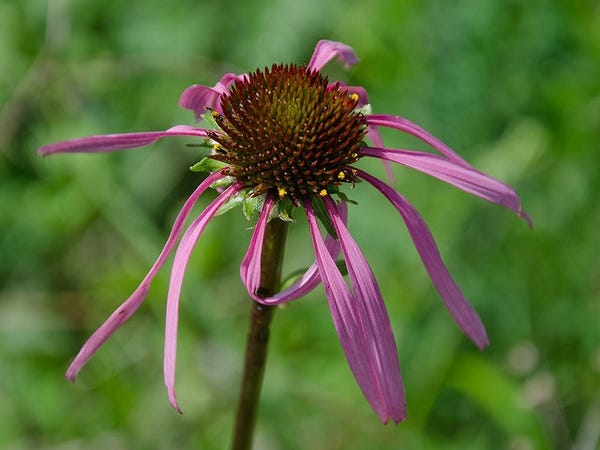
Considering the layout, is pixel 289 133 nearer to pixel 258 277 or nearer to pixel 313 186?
pixel 313 186

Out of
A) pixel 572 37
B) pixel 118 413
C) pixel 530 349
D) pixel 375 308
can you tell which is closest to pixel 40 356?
pixel 118 413

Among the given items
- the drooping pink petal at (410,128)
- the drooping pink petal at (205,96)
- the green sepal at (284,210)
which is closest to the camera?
the green sepal at (284,210)

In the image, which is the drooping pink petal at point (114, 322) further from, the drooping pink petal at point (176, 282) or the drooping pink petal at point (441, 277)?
the drooping pink petal at point (441, 277)

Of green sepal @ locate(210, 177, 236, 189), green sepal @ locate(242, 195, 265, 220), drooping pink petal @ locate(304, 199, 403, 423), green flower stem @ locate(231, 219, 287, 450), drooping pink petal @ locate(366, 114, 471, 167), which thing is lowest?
green flower stem @ locate(231, 219, 287, 450)

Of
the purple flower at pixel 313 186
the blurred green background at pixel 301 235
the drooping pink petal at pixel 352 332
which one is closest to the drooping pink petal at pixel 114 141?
the purple flower at pixel 313 186

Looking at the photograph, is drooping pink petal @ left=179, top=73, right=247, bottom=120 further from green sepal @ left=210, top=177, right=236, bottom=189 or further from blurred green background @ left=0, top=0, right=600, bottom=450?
blurred green background @ left=0, top=0, right=600, bottom=450

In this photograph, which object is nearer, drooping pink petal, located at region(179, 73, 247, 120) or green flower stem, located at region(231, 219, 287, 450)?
green flower stem, located at region(231, 219, 287, 450)

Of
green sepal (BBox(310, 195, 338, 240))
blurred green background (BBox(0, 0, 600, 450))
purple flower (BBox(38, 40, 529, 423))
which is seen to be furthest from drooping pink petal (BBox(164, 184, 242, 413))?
blurred green background (BBox(0, 0, 600, 450))
